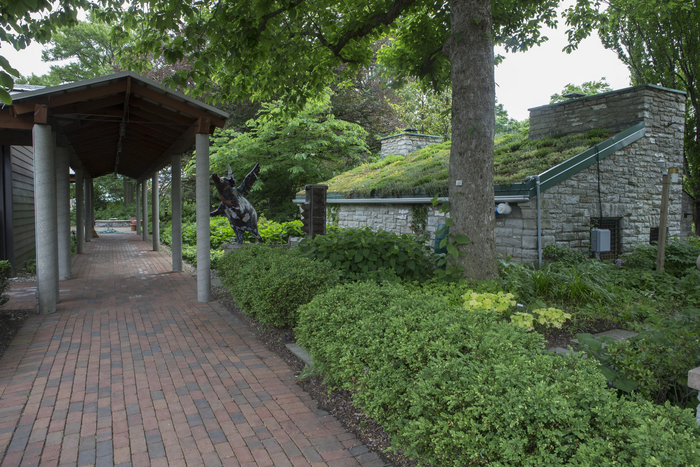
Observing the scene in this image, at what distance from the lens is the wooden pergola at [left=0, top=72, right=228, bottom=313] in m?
6.60

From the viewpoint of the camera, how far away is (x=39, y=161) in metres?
6.61

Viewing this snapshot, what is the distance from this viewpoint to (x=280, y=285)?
516 cm

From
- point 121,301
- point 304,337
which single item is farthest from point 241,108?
point 304,337

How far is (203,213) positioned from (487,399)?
6466 millimetres

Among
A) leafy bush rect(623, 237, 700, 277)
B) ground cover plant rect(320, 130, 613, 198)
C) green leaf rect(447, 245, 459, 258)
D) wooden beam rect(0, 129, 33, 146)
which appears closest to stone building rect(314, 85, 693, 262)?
ground cover plant rect(320, 130, 613, 198)

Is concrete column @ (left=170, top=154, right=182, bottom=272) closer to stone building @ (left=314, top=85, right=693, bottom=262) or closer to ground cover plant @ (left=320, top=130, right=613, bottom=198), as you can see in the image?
ground cover plant @ (left=320, top=130, right=613, bottom=198)

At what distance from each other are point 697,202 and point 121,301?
14.6m

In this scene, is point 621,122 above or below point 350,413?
above

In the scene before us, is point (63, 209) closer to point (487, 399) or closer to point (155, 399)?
point (155, 399)

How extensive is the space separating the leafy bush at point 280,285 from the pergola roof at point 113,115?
2776mm

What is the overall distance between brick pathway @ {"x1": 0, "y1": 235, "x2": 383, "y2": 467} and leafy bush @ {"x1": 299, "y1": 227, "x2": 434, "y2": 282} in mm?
1486

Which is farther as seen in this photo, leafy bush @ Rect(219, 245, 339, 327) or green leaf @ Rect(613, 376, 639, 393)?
leafy bush @ Rect(219, 245, 339, 327)

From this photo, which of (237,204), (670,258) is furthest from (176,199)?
(670,258)

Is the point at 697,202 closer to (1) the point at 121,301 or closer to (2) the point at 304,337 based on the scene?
(2) the point at 304,337
